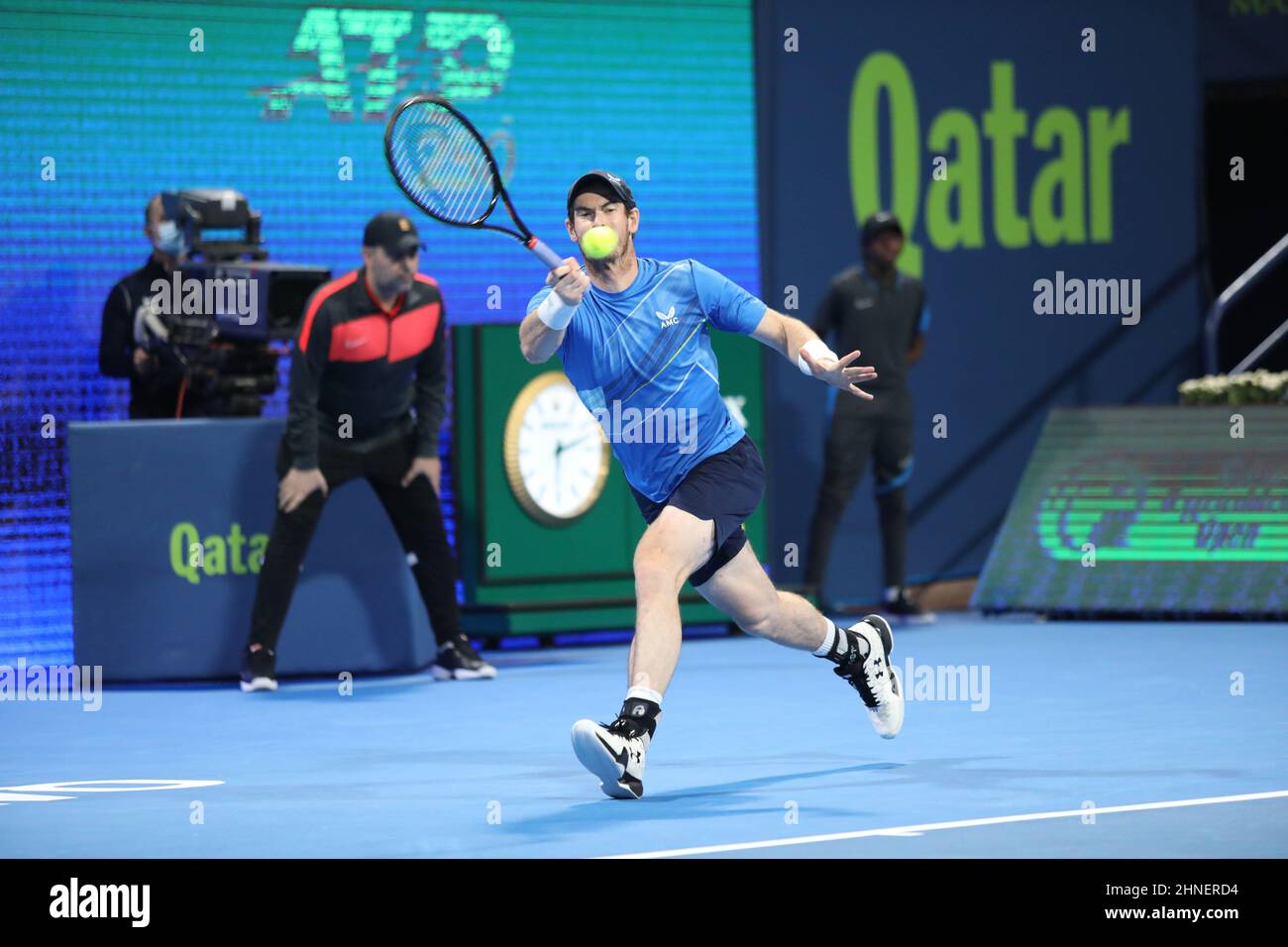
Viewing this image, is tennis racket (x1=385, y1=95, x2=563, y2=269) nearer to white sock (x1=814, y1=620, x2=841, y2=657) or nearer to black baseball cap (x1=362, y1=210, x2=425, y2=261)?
white sock (x1=814, y1=620, x2=841, y2=657)

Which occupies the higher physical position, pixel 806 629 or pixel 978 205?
pixel 978 205

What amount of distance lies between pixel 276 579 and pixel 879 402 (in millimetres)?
4460

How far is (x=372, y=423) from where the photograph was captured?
10828mm

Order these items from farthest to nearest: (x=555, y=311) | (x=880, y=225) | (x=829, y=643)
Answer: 1. (x=880, y=225)
2. (x=829, y=643)
3. (x=555, y=311)

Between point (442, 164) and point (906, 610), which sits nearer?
point (442, 164)

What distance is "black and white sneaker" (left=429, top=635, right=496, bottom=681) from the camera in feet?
36.6

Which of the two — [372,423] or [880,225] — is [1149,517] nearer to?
[880,225]

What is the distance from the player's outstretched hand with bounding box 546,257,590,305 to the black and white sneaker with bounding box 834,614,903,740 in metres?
1.74

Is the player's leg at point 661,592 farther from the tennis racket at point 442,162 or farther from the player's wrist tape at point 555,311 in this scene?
the tennis racket at point 442,162

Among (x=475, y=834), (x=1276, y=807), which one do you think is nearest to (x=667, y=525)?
(x=475, y=834)

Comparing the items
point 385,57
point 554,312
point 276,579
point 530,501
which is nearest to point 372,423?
point 276,579

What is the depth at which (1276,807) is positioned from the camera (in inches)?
261

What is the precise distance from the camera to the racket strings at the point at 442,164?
25.3ft
